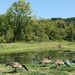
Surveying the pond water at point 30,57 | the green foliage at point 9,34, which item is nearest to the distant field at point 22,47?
the pond water at point 30,57

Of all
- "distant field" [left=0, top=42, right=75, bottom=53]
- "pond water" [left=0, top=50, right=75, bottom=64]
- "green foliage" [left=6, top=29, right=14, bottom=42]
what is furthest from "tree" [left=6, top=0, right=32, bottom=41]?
"pond water" [left=0, top=50, right=75, bottom=64]

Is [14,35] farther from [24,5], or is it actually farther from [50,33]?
[50,33]

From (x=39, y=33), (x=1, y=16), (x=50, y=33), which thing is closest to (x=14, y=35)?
(x=1, y=16)

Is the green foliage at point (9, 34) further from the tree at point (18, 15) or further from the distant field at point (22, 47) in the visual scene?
the distant field at point (22, 47)

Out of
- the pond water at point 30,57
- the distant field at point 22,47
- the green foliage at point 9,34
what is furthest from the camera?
the green foliage at point 9,34

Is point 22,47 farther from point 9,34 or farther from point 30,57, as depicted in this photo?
point 9,34

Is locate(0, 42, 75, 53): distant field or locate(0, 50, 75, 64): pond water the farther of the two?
locate(0, 42, 75, 53): distant field

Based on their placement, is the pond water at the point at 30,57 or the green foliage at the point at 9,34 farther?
the green foliage at the point at 9,34

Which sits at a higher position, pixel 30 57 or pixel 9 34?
pixel 9 34

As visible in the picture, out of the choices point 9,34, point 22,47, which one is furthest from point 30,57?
point 9,34

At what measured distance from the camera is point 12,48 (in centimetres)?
3475

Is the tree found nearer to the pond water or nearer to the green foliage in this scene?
the green foliage

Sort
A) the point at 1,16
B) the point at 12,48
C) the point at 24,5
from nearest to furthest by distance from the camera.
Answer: the point at 12,48
the point at 24,5
the point at 1,16

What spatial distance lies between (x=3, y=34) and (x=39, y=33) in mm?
18723
